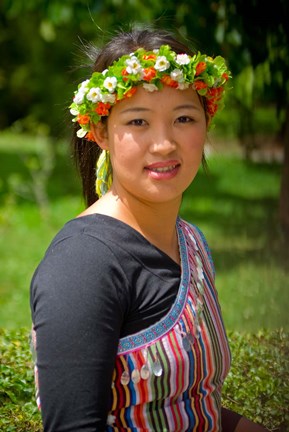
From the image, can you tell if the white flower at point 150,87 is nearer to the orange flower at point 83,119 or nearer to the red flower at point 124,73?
the red flower at point 124,73

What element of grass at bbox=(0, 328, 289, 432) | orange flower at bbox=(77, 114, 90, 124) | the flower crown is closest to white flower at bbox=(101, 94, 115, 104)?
the flower crown

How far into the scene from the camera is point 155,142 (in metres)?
2.18

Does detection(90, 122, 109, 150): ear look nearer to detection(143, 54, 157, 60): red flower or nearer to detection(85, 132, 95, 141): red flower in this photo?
detection(85, 132, 95, 141): red flower

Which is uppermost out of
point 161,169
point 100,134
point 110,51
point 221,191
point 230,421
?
point 221,191

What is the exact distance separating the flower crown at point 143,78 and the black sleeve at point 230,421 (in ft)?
3.01

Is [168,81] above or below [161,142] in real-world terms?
above

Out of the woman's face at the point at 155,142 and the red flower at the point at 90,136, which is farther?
the red flower at the point at 90,136

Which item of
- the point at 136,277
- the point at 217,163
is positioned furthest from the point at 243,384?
the point at 217,163

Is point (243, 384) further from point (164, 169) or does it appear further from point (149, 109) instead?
point (149, 109)

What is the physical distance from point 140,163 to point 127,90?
0.60 ft

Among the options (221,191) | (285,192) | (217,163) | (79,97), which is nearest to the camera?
(79,97)

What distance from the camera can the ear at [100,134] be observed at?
7.67ft

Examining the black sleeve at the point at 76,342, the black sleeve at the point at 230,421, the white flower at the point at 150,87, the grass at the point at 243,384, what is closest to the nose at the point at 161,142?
the white flower at the point at 150,87

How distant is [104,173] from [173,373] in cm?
66
